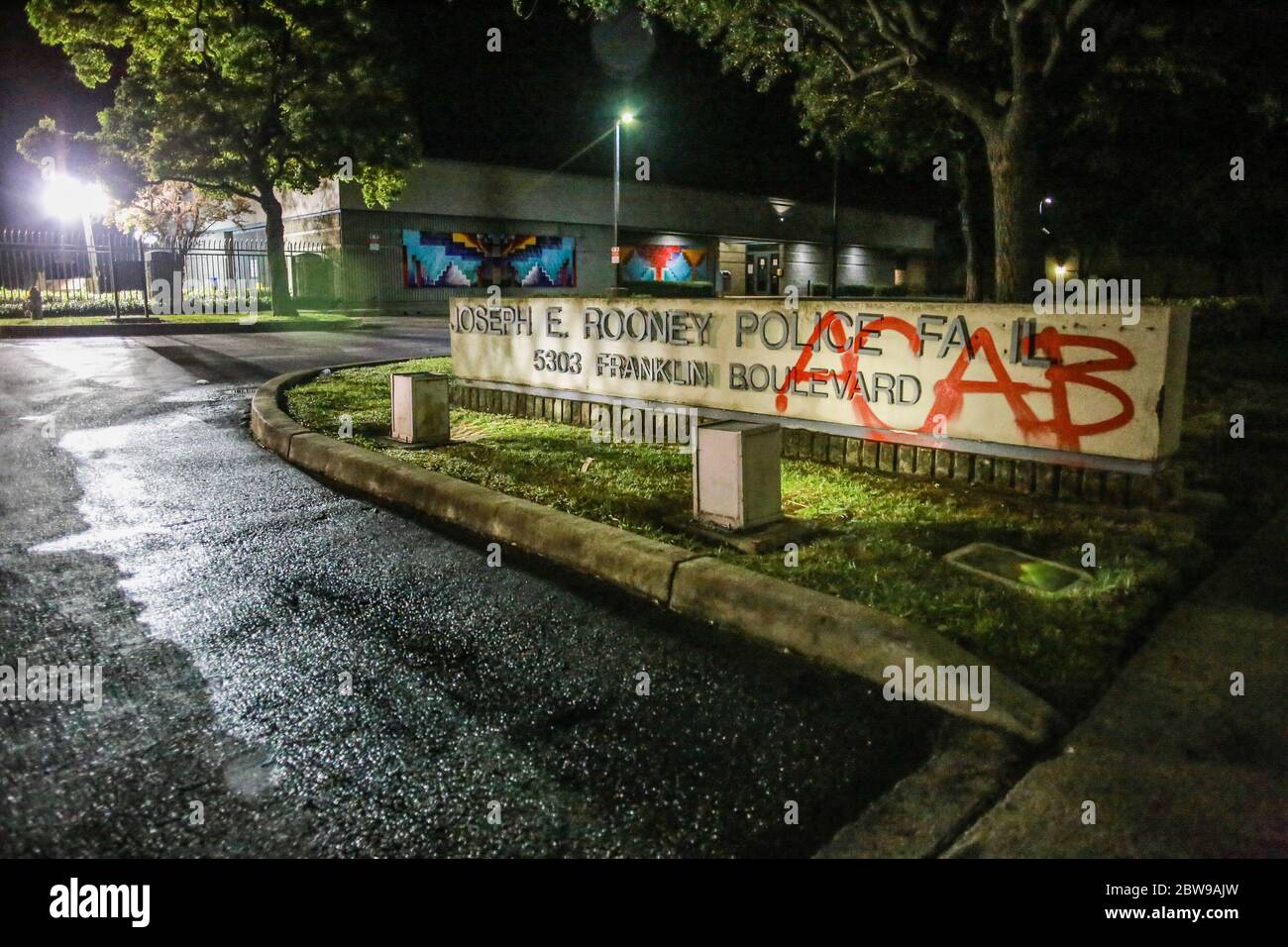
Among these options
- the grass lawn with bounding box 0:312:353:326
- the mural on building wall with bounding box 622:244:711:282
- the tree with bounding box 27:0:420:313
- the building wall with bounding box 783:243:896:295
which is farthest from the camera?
the building wall with bounding box 783:243:896:295

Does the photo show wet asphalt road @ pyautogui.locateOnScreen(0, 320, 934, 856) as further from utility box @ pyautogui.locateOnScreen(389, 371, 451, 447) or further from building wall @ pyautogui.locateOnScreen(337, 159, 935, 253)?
building wall @ pyautogui.locateOnScreen(337, 159, 935, 253)

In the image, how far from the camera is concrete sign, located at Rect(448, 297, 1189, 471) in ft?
16.5

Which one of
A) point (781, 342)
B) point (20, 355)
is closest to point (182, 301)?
point (20, 355)

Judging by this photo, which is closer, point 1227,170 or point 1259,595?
point 1259,595

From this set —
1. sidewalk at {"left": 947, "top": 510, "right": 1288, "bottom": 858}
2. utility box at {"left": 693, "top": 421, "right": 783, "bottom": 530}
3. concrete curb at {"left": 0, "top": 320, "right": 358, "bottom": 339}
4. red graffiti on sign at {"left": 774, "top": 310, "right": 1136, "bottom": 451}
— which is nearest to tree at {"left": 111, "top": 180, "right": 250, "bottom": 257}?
concrete curb at {"left": 0, "top": 320, "right": 358, "bottom": 339}

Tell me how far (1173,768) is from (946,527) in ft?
7.63

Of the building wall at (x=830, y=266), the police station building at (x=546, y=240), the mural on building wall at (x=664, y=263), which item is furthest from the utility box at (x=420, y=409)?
the building wall at (x=830, y=266)

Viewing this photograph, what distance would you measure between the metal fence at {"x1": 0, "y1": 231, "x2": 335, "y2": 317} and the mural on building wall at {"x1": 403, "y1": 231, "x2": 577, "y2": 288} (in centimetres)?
352

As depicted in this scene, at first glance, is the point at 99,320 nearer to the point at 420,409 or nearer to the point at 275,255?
the point at 275,255

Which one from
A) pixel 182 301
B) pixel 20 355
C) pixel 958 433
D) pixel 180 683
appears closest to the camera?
pixel 180 683

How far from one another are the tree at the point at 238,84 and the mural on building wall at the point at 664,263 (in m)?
17.2

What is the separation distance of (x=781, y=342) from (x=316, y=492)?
10.8 feet
